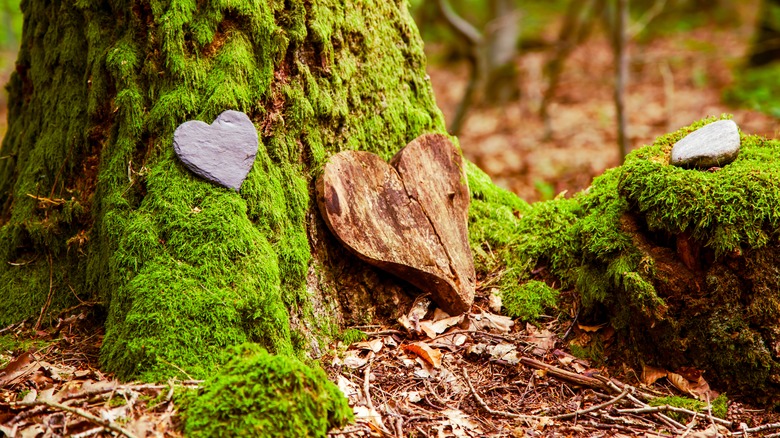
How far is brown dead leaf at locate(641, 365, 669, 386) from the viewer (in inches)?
117

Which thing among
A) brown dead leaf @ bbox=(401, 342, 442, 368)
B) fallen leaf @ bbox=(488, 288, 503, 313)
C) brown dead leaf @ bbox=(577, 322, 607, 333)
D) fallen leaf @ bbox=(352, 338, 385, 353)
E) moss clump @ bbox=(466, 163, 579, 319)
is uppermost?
moss clump @ bbox=(466, 163, 579, 319)

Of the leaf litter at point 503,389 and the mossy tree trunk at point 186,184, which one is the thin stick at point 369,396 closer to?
the leaf litter at point 503,389

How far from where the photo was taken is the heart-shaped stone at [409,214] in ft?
10.4

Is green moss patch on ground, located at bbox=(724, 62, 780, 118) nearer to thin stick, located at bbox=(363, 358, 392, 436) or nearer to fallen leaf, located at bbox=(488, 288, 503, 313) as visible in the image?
fallen leaf, located at bbox=(488, 288, 503, 313)

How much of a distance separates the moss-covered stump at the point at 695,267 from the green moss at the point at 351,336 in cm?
132

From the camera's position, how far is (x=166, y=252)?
9.12 ft

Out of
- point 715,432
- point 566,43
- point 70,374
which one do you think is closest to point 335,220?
point 70,374

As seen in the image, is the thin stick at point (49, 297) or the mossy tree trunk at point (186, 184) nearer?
the mossy tree trunk at point (186, 184)

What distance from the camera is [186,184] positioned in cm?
290

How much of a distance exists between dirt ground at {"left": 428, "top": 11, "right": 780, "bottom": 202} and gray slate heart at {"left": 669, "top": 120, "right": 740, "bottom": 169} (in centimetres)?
345

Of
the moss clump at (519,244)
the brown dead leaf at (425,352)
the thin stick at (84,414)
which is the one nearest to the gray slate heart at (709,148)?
the moss clump at (519,244)

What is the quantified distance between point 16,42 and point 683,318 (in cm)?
2382

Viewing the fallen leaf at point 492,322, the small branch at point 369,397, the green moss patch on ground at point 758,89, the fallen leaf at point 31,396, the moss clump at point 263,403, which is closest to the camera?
the moss clump at point 263,403

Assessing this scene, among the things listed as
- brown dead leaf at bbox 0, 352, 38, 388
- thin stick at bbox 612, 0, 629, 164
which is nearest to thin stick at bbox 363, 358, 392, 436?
brown dead leaf at bbox 0, 352, 38, 388
